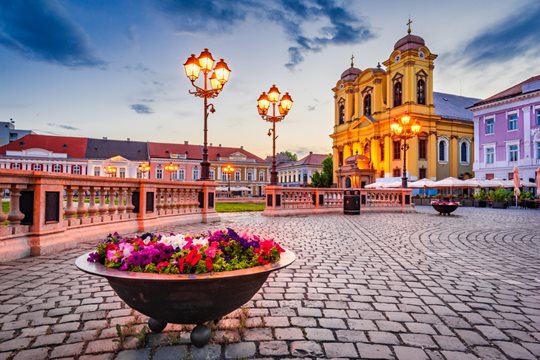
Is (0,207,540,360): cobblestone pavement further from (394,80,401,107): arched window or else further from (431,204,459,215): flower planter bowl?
(394,80,401,107): arched window

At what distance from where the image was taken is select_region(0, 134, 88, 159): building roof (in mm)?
64375

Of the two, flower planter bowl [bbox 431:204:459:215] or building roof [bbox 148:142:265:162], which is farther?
building roof [bbox 148:142:265:162]

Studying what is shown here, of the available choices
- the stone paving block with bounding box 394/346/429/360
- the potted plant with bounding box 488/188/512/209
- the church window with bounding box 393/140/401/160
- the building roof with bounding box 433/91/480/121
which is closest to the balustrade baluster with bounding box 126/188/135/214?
the stone paving block with bounding box 394/346/429/360

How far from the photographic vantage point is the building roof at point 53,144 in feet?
211

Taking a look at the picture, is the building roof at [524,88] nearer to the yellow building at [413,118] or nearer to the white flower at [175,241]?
the yellow building at [413,118]

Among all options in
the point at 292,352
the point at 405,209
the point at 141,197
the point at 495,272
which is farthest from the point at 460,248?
the point at 405,209

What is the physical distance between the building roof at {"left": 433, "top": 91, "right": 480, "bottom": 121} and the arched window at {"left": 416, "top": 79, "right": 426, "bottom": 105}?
4167mm

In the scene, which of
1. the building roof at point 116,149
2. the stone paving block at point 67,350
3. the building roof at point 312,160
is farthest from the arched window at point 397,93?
the building roof at point 116,149

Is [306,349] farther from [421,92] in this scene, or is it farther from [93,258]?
[421,92]

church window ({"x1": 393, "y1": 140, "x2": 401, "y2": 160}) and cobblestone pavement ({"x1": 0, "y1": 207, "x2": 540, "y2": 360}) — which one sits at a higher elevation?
church window ({"x1": 393, "y1": 140, "x2": 401, "y2": 160})

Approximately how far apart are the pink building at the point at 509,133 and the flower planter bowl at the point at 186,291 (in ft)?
129

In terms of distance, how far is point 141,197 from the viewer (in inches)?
379

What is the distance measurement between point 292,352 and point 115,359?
1.33m

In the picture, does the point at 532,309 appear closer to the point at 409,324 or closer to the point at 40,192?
the point at 409,324
